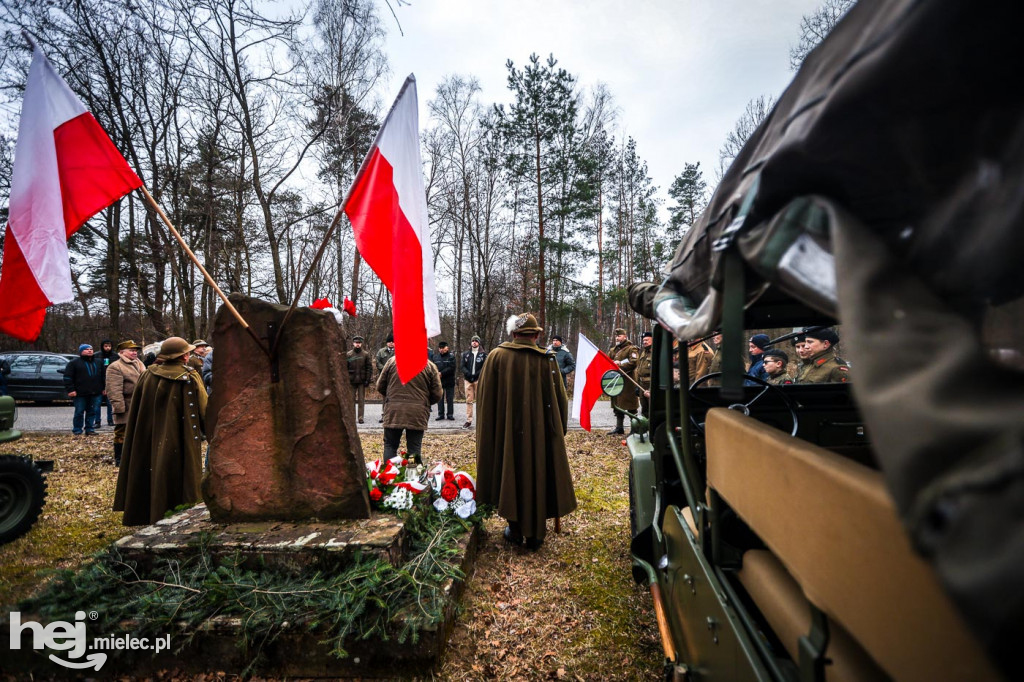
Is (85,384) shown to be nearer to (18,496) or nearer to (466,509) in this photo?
(18,496)

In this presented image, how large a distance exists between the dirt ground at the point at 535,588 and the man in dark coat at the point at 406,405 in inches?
68.0

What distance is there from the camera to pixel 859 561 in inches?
34.0

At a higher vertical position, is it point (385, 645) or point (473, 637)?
point (385, 645)

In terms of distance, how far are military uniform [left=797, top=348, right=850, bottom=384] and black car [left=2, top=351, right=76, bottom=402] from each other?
61.2ft

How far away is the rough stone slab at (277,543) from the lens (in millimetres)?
3137

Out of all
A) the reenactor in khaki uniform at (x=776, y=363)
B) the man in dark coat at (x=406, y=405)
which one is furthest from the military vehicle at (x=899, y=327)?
the man in dark coat at (x=406, y=405)

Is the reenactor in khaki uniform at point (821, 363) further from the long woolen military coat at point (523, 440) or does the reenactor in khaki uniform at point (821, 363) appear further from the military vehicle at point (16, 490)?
the military vehicle at point (16, 490)

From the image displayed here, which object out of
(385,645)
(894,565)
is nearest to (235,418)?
(385,645)

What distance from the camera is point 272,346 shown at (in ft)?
11.6

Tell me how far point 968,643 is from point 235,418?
399 cm

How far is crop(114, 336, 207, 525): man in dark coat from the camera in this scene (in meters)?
4.77

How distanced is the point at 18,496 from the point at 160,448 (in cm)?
142

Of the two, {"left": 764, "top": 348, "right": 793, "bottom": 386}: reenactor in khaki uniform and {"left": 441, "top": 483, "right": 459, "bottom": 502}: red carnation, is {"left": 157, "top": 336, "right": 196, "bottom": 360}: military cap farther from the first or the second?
{"left": 764, "top": 348, "right": 793, "bottom": 386}: reenactor in khaki uniform

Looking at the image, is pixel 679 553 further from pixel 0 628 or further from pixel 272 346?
pixel 0 628
